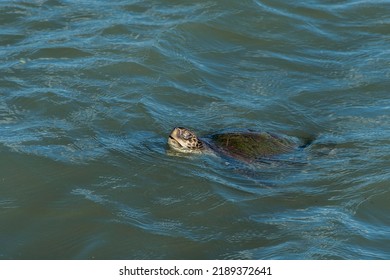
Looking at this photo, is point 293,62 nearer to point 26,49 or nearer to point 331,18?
point 331,18

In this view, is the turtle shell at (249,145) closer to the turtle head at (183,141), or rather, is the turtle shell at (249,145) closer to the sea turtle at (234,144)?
the sea turtle at (234,144)

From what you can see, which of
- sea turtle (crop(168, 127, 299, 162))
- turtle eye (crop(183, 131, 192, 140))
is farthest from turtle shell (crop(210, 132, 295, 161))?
turtle eye (crop(183, 131, 192, 140))

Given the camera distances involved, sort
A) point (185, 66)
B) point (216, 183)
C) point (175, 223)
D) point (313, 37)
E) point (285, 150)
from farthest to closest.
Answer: point (313, 37) < point (185, 66) < point (285, 150) < point (216, 183) < point (175, 223)

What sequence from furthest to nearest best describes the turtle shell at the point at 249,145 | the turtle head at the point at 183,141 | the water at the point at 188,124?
the turtle shell at the point at 249,145, the turtle head at the point at 183,141, the water at the point at 188,124

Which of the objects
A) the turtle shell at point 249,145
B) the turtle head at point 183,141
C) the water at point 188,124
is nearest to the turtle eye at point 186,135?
the turtle head at point 183,141

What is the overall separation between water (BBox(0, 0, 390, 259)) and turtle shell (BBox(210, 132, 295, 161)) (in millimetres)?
170

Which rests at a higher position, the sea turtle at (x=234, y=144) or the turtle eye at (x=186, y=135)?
the turtle eye at (x=186, y=135)

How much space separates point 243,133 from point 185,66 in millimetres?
2025

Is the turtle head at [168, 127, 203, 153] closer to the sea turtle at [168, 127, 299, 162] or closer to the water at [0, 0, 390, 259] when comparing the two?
the sea turtle at [168, 127, 299, 162]

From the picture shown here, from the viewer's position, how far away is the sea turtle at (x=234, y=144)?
827 centimetres

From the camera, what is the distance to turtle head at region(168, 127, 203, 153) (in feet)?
27.0

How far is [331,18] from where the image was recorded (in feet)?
40.5

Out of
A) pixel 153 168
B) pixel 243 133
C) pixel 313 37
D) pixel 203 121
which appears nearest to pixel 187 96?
pixel 203 121

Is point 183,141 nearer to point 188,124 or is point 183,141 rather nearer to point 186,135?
point 186,135
